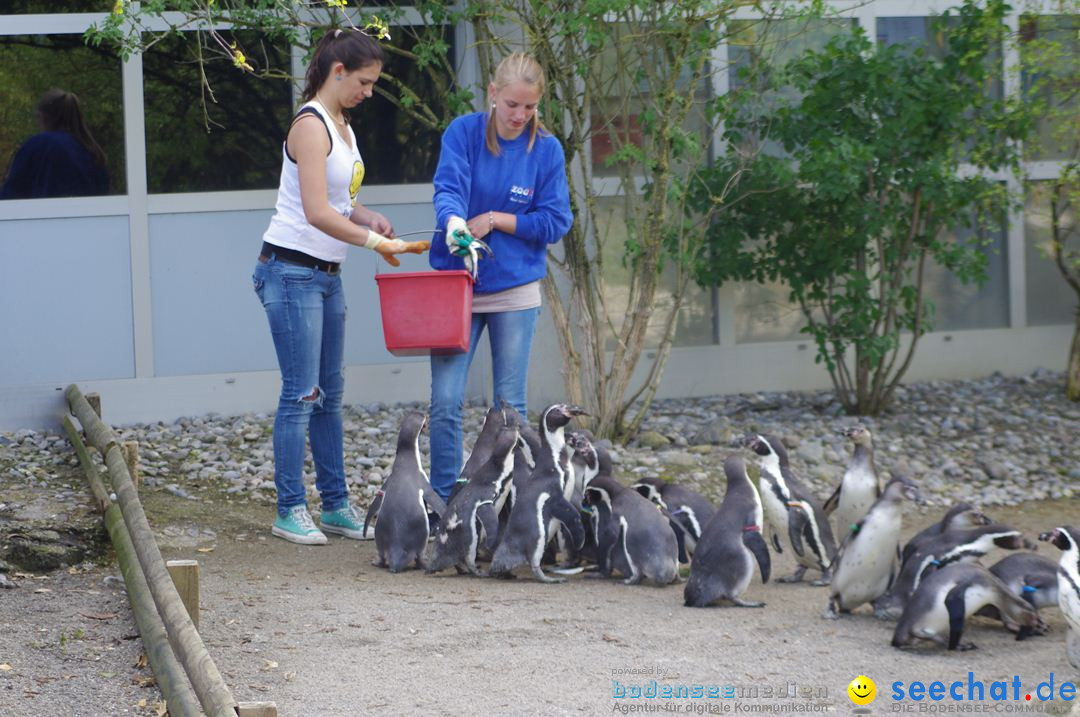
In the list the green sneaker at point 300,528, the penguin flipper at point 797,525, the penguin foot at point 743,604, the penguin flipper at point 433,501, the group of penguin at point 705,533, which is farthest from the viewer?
the green sneaker at point 300,528

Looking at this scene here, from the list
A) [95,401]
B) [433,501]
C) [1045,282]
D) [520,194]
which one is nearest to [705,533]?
[433,501]

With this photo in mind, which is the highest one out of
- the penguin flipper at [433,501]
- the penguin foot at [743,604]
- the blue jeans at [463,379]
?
the blue jeans at [463,379]

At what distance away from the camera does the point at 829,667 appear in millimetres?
4613

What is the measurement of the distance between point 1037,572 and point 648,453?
3.67 metres

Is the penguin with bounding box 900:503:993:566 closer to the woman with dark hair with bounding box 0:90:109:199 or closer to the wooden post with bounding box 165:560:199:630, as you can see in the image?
the wooden post with bounding box 165:560:199:630

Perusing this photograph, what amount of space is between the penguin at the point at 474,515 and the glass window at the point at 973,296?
6073mm

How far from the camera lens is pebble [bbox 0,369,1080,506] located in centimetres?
810

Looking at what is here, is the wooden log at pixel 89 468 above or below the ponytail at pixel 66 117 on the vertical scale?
below

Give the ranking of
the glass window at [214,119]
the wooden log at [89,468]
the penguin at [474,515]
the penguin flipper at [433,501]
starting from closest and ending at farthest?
the penguin at [474,515] < the penguin flipper at [433,501] < the wooden log at [89,468] < the glass window at [214,119]

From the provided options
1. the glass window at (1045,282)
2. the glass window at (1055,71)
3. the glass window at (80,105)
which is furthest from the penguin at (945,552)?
the glass window at (80,105)

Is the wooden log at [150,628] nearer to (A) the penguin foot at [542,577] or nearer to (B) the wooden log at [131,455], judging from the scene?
(B) the wooden log at [131,455]

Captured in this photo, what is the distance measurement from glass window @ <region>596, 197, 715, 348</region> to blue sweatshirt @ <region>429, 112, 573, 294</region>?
3288 millimetres

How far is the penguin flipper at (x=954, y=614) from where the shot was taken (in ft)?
15.5

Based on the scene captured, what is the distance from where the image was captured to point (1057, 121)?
9430 mm
